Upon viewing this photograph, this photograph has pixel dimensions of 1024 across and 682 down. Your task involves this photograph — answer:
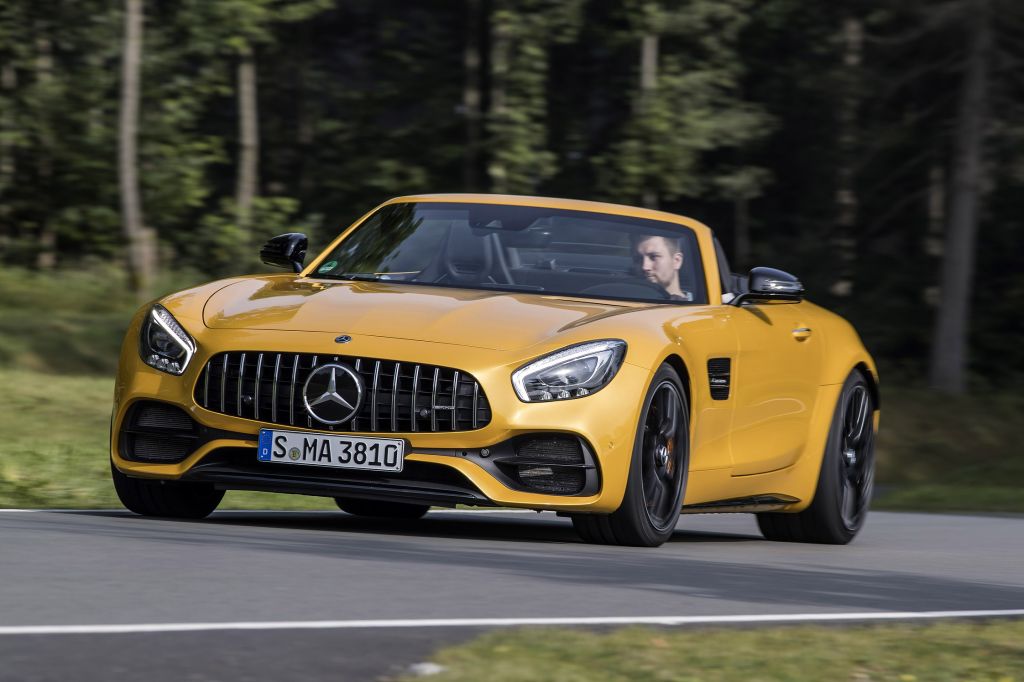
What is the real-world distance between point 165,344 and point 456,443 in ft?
4.13

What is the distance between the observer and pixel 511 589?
20.7ft

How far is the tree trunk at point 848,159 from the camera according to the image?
101ft

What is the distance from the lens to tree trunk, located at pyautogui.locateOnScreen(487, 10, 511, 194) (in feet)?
116

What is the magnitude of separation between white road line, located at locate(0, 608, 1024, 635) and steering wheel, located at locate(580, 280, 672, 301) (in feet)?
8.88

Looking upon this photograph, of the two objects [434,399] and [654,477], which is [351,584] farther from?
[654,477]

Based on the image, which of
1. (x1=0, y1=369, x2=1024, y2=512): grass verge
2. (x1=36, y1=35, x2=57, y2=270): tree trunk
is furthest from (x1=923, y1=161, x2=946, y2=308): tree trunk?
(x1=36, y1=35, x2=57, y2=270): tree trunk

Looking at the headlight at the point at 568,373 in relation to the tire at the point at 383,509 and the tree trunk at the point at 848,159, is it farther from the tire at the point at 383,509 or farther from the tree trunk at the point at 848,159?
the tree trunk at the point at 848,159

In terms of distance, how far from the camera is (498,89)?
1448 inches

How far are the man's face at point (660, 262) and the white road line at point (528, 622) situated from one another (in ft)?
9.29

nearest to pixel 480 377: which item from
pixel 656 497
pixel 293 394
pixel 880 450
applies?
pixel 293 394

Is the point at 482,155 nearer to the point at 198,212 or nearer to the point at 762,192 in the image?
the point at 198,212

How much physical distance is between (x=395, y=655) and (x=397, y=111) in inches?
1413

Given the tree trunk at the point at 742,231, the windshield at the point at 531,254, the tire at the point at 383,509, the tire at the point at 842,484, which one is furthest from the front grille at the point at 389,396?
the tree trunk at the point at 742,231

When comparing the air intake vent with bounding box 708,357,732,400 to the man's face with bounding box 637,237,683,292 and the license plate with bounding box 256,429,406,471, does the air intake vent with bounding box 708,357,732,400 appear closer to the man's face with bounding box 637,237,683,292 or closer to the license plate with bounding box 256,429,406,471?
the man's face with bounding box 637,237,683,292
